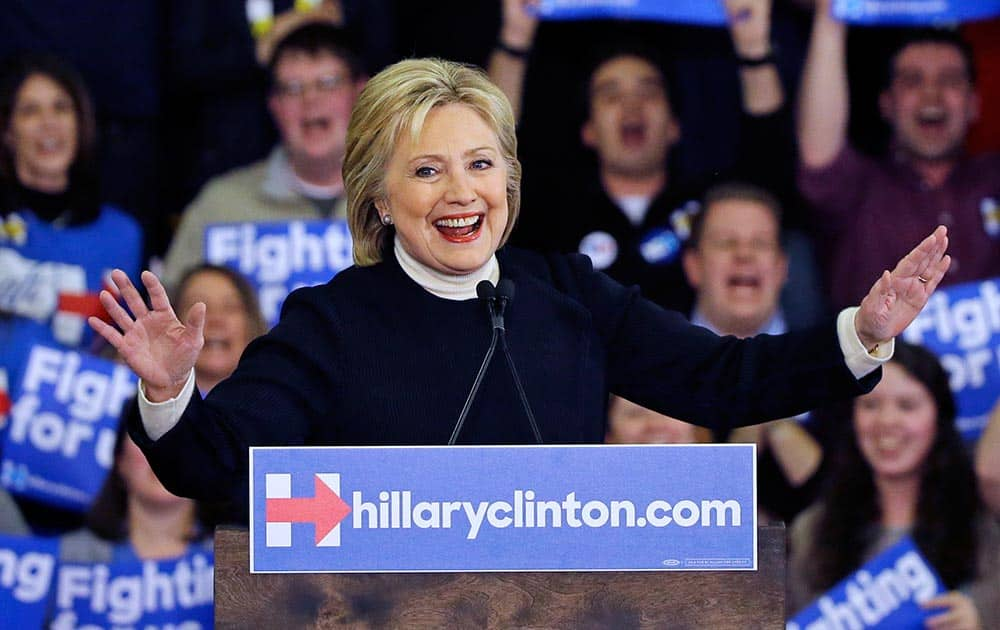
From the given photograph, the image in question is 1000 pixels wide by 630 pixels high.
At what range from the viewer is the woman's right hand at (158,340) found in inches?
82.0

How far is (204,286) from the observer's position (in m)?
4.75

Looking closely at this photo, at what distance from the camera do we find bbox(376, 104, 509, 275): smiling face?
2.35 m

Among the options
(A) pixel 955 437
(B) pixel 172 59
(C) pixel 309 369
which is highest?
(B) pixel 172 59

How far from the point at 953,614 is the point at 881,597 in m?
0.21

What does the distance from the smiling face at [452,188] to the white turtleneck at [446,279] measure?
0.07ft

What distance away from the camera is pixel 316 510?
2016 millimetres

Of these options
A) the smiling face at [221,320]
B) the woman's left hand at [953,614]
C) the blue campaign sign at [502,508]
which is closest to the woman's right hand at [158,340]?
the blue campaign sign at [502,508]

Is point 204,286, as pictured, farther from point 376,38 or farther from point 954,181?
point 954,181

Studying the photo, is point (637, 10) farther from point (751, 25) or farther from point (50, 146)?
point (50, 146)

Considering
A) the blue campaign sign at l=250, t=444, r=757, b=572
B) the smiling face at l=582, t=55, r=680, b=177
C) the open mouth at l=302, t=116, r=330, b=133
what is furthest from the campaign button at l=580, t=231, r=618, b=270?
the blue campaign sign at l=250, t=444, r=757, b=572

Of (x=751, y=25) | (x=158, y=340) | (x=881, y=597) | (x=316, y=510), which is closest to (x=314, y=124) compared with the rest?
(x=751, y=25)

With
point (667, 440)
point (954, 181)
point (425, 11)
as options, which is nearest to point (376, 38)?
point (425, 11)

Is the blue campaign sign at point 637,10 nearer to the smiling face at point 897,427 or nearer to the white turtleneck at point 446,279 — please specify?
the smiling face at point 897,427

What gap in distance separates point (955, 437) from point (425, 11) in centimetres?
208
